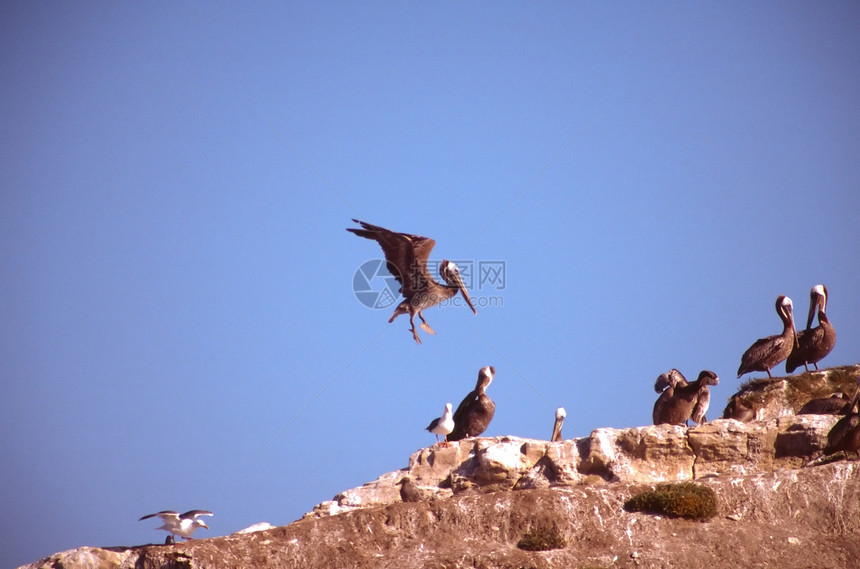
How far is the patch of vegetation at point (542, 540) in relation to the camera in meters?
17.7

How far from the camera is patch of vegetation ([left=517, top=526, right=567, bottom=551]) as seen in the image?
1770 centimetres

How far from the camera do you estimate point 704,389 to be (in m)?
22.1

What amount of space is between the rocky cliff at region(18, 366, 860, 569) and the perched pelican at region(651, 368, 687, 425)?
8.37 ft

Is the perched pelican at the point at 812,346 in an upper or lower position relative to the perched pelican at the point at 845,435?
upper

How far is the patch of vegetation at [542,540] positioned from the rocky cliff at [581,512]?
42 mm

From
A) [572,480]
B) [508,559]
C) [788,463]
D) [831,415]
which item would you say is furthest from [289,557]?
[831,415]

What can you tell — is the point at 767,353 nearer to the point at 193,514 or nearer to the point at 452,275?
the point at 452,275

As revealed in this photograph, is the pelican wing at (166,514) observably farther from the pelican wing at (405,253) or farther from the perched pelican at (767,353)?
the perched pelican at (767,353)

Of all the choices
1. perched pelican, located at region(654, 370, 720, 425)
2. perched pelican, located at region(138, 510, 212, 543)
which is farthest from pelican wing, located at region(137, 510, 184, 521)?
perched pelican, located at region(654, 370, 720, 425)

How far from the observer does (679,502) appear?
59.5 feet

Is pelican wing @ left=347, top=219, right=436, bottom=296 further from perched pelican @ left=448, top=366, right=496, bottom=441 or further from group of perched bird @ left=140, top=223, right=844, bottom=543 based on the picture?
perched pelican @ left=448, top=366, right=496, bottom=441

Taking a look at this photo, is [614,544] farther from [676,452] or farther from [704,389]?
[704,389]

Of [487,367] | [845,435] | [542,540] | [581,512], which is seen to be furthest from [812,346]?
[542,540]

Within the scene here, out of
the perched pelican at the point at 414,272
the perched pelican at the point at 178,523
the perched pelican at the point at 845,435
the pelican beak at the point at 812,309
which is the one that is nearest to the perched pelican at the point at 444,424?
the perched pelican at the point at 414,272
